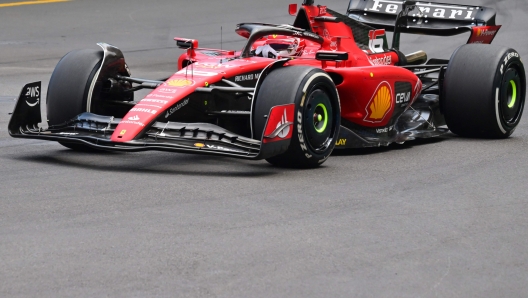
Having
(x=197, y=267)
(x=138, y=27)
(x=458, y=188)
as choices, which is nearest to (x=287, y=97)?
(x=458, y=188)

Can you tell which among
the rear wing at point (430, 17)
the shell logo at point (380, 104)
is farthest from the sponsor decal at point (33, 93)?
the rear wing at point (430, 17)

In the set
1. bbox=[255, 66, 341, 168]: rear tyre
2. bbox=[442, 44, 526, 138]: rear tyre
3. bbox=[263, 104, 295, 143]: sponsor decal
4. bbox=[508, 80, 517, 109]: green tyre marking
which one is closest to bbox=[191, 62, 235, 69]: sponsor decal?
bbox=[255, 66, 341, 168]: rear tyre

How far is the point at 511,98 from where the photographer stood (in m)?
9.22

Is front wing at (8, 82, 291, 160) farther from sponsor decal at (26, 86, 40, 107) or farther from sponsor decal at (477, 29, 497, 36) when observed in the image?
sponsor decal at (477, 29, 497, 36)

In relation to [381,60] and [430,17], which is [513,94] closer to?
[381,60]

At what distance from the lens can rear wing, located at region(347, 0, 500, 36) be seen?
33.8 feet

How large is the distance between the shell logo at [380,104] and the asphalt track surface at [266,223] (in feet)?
1.09

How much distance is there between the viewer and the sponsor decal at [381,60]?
894cm

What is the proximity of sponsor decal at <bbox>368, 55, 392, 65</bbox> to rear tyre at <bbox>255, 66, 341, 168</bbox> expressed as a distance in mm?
1534

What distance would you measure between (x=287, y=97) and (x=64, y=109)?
81.5 inches

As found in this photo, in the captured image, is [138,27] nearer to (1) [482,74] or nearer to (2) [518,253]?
(1) [482,74]

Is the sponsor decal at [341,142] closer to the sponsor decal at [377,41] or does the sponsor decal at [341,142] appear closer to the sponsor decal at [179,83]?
the sponsor decal at [179,83]

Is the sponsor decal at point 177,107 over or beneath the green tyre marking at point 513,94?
over

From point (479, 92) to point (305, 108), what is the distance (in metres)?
2.33
